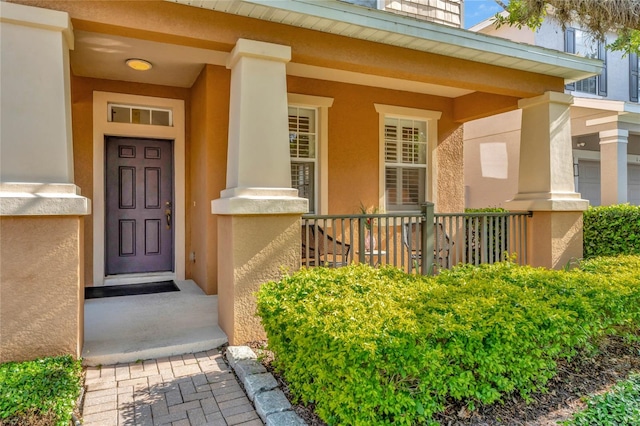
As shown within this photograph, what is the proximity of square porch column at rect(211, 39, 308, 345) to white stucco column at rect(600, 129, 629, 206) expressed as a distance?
8.00 m

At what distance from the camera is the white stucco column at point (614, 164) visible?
27.5 feet

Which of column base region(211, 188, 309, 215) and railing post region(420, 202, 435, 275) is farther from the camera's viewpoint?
railing post region(420, 202, 435, 275)

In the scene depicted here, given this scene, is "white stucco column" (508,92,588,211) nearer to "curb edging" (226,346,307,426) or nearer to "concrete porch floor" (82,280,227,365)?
"curb edging" (226,346,307,426)

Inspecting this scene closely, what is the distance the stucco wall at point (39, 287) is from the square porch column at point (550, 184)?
18.8ft

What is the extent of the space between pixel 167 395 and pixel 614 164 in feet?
31.9

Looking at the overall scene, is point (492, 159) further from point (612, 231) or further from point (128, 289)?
point (128, 289)

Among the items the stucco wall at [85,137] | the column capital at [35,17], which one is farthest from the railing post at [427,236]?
the stucco wall at [85,137]

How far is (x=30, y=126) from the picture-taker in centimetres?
300

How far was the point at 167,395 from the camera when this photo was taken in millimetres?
2836

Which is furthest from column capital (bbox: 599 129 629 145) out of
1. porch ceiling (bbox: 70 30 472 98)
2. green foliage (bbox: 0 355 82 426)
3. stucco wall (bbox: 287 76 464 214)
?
green foliage (bbox: 0 355 82 426)

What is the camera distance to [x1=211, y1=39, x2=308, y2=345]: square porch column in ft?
11.9

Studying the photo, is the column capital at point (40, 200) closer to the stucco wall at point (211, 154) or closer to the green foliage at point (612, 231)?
the stucco wall at point (211, 154)

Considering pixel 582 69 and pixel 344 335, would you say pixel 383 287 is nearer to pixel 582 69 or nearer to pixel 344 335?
Result: pixel 344 335

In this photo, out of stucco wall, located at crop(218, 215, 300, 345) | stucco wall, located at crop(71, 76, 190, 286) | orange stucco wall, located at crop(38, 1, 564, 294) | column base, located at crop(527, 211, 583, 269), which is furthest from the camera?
column base, located at crop(527, 211, 583, 269)
